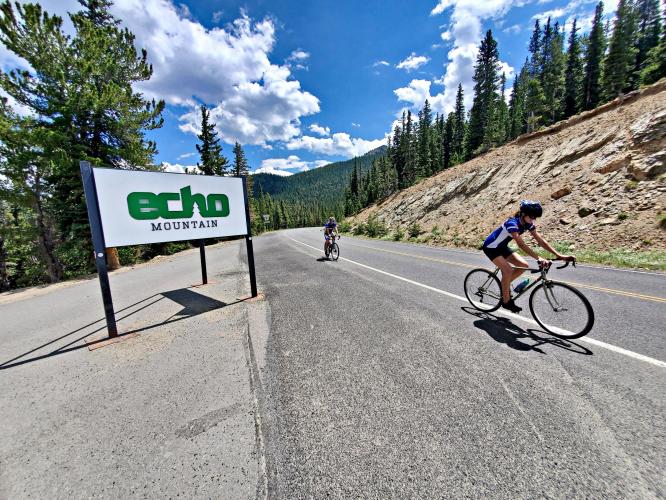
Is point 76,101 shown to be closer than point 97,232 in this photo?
No

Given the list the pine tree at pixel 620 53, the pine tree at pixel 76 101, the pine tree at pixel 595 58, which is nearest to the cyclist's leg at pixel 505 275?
the pine tree at pixel 76 101

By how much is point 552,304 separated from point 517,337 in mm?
1015

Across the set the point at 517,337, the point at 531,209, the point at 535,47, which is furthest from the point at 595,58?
the point at 517,337

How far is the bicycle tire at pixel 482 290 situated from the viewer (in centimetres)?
493

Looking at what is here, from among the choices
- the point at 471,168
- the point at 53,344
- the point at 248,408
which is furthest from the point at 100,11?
the point at 471,168

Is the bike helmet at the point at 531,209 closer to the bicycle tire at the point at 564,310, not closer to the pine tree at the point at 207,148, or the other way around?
the bicycle tire at the point at 564,310

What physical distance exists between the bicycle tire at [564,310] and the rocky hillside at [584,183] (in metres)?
9.85

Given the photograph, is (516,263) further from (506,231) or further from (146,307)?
(146,307)

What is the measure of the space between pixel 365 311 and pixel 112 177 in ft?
17.8

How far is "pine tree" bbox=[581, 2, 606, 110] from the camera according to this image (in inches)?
1490

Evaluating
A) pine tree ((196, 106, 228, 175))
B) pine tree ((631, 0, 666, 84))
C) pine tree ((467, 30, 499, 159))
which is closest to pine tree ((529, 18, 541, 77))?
pine tree ((631, 0, 666, 84))

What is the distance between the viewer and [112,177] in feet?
15.2

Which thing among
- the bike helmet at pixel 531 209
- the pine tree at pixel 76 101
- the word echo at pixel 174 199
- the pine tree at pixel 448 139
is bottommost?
the bike helmet at pixel 531 209

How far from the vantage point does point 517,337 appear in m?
3.95
